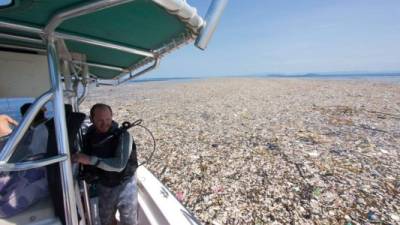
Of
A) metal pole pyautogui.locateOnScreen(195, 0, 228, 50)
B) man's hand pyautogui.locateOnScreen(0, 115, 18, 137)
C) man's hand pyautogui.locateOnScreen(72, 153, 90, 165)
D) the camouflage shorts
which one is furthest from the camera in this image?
man's hand pyautogui.locateOnScreen(0, 115, 18, 137)

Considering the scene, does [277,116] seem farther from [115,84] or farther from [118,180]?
[118,180]

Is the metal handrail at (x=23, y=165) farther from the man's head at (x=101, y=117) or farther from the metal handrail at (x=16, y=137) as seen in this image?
the man's head at (x=101, y=117)

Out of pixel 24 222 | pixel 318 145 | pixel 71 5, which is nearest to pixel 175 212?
pixel 24 222

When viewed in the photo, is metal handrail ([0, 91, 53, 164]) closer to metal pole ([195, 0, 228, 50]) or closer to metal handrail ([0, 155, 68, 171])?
metal handrail ([0, 155, 68, 171])

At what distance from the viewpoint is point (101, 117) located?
6.30 feet

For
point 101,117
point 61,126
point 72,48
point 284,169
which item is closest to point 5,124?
point 72,48

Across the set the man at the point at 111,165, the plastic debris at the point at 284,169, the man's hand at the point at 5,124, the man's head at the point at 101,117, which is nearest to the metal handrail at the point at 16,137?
the man at the point at 111,165

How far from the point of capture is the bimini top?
0.96m

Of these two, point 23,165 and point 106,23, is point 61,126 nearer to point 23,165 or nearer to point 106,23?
point 23,165

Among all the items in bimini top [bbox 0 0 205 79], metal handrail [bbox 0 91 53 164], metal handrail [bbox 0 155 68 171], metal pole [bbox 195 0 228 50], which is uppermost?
bimini top [bbox 0 0 205 79]

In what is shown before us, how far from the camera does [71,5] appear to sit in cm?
96

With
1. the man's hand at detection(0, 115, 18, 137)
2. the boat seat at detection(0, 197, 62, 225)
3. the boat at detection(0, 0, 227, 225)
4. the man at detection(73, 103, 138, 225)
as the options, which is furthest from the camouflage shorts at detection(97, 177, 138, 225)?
the man's hand at detection(0, 115, 18, 137)

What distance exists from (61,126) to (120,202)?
1.20 meters

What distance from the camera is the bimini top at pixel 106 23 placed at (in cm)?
96
